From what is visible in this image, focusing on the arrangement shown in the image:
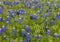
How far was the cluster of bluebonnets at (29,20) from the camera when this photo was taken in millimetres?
3707

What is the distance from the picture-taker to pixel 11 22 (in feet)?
13.4

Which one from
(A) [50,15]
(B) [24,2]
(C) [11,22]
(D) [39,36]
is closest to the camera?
(D) [39,36]

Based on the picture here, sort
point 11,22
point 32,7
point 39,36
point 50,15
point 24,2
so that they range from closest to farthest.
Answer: point 39,36 → point 11,22 → point 50,15 → point 32,7 → point 24,2

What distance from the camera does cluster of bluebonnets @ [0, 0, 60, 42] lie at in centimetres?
371

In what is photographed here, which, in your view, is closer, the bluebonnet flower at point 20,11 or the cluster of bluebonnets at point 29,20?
the cluster of bluebonnets at point 29,20

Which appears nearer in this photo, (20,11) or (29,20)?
(29,20)

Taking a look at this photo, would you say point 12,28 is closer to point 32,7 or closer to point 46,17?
point 46,17

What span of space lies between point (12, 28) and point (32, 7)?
1.05m

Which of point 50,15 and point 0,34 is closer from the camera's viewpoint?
point 0,34

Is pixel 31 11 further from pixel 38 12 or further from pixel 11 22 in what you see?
pixel 11 22

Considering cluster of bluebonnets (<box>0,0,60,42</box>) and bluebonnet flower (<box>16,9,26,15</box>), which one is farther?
bluebonnet flower (<box>16,9,26,15</box>)

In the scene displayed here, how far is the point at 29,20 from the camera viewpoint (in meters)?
4.18

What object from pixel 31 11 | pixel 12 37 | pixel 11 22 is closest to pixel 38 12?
pixel 31 11

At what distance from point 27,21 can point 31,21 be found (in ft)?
0.23
